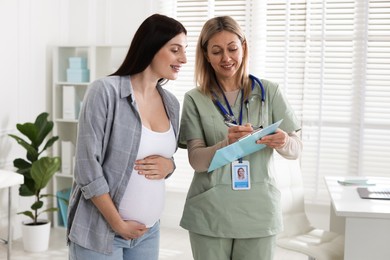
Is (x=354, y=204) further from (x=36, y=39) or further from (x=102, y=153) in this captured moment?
(x=36, y=39)

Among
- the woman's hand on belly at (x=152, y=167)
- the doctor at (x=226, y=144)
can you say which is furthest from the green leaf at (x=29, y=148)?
the woman's hand on belly at (x=152, y=167)

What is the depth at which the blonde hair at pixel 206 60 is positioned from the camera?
6.46ft

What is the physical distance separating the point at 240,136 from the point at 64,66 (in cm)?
311

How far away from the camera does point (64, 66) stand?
181 inches

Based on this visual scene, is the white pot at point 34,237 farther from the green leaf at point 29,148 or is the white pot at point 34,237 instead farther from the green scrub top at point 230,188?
the green scrub top at point 230,188

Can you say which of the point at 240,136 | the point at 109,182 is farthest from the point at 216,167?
the point at 109,182

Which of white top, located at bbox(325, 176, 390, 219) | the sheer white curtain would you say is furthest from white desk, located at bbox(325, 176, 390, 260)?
the sheer white curtain

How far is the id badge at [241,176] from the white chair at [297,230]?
77 cm

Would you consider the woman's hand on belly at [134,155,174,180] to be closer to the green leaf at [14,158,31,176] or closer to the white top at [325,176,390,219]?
the white top at [325,176,390,219]

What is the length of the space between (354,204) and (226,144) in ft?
2.41

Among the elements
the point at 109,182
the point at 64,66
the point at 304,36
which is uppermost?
the point at 304,36

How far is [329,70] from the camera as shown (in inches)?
166

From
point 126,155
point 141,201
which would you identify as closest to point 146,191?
point 141,201

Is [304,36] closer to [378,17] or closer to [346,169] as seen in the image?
[378,17]
